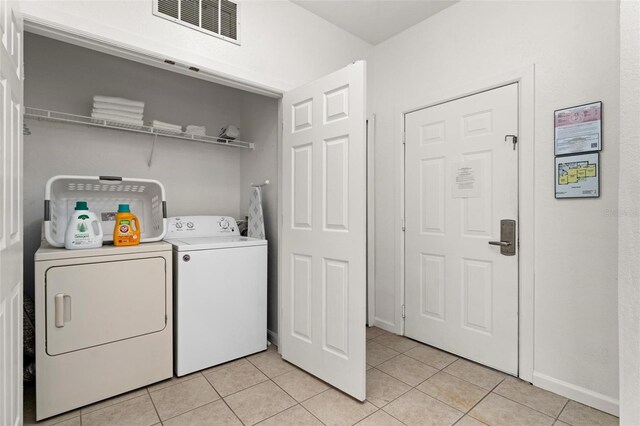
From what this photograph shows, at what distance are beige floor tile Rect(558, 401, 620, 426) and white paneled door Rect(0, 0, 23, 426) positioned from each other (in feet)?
8.46

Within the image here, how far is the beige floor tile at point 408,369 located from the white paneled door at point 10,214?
201cm

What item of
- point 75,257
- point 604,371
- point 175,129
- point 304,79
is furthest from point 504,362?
point 175,129

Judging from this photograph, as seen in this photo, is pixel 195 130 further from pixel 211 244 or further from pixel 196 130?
pixel 211 244

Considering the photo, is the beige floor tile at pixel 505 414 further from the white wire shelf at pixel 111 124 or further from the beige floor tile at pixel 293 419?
the white wire shelf at pixel 111 124

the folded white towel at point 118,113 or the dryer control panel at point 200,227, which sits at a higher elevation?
the folded white towel at point 118,113

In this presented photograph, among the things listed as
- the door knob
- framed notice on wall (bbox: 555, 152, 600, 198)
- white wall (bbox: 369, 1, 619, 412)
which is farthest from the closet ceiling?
the door knob

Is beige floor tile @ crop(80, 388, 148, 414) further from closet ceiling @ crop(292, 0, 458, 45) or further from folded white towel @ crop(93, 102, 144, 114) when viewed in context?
closet ceiling @ crop(292, 0, 458, 45)

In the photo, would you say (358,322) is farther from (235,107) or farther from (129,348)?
(235,107)

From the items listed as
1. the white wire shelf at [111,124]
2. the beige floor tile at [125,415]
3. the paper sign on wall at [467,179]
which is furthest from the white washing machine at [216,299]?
the paper sign on wall at [467,179]

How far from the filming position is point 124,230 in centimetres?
206

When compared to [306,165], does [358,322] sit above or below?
below

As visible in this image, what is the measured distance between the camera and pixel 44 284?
5.60ft

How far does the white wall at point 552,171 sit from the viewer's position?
1.77 m

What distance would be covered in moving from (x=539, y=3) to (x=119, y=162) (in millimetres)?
3263
